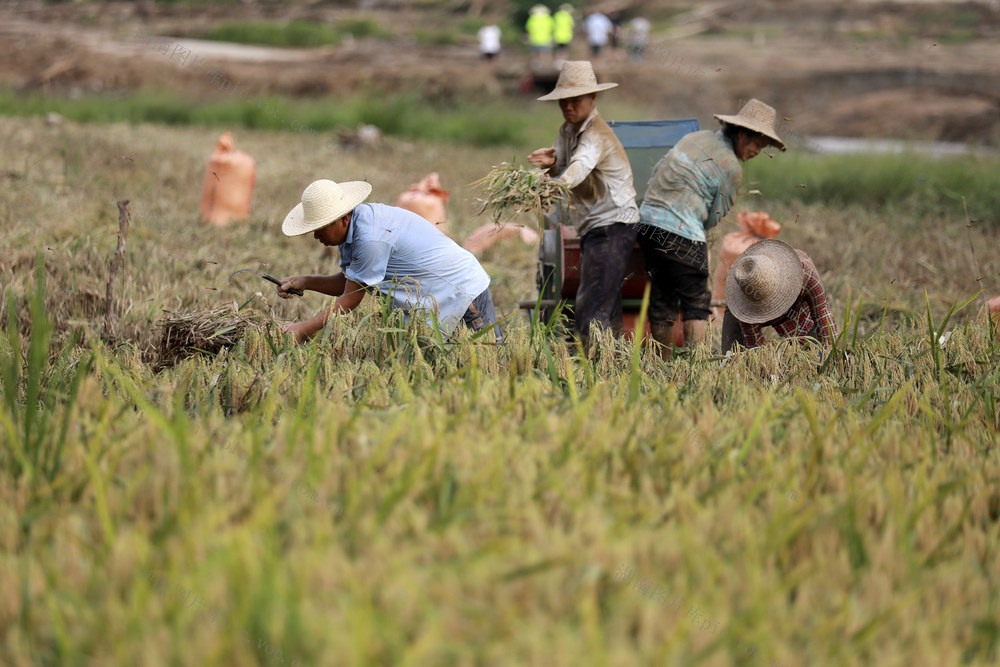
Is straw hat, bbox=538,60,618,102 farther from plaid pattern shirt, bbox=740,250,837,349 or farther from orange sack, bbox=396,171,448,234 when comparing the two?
orange sack, bbox=396,171,448,234

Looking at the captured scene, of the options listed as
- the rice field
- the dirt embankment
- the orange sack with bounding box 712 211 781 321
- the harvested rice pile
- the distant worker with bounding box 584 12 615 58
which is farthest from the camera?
the distant worker with bounding box 584 12 615 58

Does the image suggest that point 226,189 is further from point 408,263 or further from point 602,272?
point 602,272

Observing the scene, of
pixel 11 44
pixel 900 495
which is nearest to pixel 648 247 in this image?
pixel 900 495

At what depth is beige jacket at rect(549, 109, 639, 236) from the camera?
4.34 metres

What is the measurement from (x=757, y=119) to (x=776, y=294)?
977 mm

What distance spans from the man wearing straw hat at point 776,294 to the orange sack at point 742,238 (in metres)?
0.95

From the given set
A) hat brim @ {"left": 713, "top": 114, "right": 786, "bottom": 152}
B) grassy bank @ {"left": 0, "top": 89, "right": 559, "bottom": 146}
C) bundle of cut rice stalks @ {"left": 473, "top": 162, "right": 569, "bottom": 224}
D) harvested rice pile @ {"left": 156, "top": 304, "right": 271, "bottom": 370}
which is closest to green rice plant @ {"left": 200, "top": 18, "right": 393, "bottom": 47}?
grassy bank @ {"left": 0, "top": 89, "right": 559, "bottom": 146}

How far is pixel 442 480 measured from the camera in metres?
1.99

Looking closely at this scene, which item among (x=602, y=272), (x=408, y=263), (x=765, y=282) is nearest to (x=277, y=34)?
(x=602, y=272)

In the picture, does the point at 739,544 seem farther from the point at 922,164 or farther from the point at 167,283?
the point at 922,164

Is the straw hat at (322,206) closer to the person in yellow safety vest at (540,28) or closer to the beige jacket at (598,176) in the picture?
the beige jacket at (598,176)

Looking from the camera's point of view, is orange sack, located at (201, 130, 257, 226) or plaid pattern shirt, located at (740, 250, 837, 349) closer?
plaid pattern shirt, located at (740, 250, 837, 349)

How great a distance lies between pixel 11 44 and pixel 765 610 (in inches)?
956

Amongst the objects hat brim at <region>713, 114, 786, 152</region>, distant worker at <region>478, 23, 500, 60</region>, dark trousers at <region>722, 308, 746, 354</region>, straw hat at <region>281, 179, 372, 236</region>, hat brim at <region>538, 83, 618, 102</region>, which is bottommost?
dark trousers at <region>722, 308, 746, 354</region>
